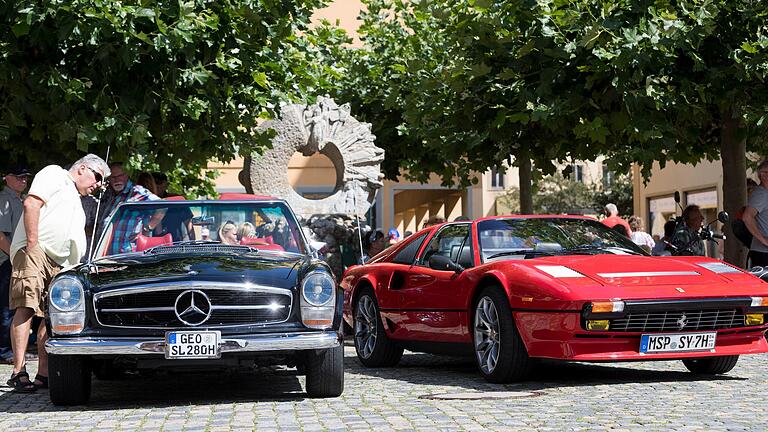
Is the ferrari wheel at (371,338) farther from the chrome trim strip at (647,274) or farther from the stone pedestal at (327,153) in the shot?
the stone pedestal at (327,153)

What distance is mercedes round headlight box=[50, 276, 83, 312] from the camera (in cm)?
826

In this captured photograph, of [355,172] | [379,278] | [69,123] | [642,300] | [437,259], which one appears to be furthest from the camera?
[355,172]

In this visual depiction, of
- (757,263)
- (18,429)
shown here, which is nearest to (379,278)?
(757,263)

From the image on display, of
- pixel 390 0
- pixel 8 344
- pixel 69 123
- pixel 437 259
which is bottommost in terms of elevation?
Result: pixel 8 344

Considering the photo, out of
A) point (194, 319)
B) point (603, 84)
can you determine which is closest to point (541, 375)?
point (194, 319)

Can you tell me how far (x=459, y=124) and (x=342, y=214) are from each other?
2.21 m

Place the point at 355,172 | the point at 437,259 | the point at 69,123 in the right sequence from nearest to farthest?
the point at 437,259
the point at 69,123
the point at 355,172

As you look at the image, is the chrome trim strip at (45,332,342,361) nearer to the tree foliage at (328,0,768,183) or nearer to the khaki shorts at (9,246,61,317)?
the khaki shorts at (9,246,61,317)

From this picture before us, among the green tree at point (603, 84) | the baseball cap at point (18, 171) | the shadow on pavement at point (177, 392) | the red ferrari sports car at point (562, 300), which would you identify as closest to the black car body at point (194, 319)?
the shadow on pavement at point (177, 392)

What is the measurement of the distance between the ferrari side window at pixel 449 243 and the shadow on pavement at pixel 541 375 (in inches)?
37.4

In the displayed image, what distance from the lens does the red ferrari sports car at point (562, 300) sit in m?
8.75

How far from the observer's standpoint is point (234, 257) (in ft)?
29.2

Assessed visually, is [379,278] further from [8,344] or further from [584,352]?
[8,344]

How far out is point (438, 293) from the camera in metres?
10.5
